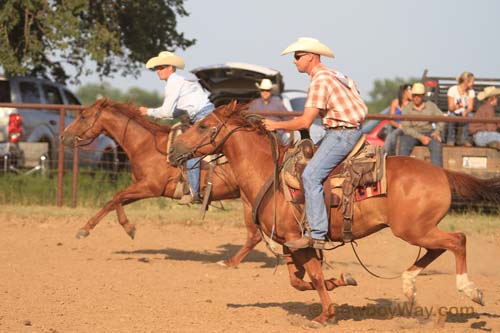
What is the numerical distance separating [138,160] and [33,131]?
580 cm

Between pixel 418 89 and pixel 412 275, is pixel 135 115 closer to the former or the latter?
pixel 418 89

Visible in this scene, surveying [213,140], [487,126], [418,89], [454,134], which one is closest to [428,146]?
[454,134]

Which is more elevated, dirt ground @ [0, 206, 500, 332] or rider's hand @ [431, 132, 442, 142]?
rider's hand @ [431, 132, 442, 142]

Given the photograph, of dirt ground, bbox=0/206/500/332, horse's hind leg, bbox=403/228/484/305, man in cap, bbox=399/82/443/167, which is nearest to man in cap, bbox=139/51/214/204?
dirt ground, bbox=0/206/500/332

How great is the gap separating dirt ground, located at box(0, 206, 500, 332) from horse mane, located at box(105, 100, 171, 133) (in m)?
1.64

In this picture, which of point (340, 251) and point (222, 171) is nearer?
point (222, 171)

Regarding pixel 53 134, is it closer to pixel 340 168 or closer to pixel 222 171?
pixel 222 171

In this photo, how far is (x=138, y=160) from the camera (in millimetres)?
10930

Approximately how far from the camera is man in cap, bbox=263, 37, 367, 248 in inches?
282

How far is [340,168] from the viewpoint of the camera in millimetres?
7449

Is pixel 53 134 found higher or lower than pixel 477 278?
higher

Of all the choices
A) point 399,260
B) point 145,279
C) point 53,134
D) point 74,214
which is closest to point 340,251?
point 399,260

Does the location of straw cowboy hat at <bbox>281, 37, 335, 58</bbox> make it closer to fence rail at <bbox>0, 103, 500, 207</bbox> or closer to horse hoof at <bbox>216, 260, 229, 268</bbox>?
horse hoof at <bbox>216, 260, 229, 268</bbox>

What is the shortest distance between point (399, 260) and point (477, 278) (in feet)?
4.56
